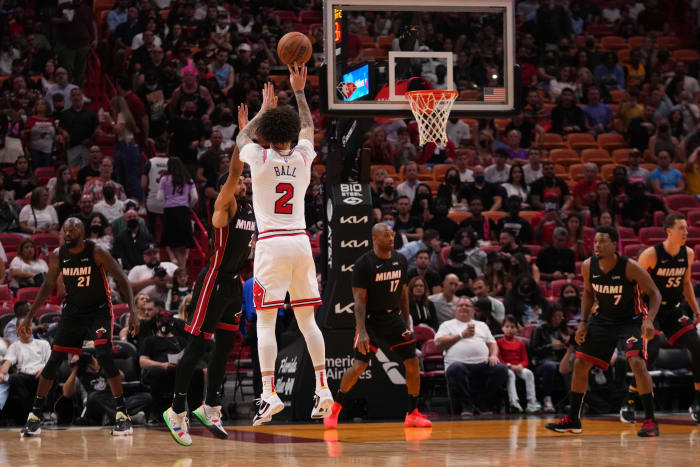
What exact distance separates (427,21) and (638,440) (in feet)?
22.4

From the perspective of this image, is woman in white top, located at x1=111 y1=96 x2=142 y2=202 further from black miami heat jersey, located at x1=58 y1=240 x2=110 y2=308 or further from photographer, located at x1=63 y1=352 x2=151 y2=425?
black miami heat jersey, located at x1=58 y1=240 x2=110 y2=308

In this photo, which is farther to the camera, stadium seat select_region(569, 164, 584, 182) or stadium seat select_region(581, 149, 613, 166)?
stadium seat select_region(581, 149, 613, 166)

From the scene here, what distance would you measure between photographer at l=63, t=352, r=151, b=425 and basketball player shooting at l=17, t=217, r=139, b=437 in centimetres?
147

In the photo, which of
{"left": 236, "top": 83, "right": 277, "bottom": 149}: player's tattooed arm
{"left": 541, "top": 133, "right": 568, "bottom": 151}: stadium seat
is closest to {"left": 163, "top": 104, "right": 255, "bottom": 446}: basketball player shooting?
{"left": 236, "top": 83, "right": 277, "bottom": 149}: player's tattooed arm

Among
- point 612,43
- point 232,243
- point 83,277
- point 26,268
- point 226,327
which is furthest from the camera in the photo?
point 612,43

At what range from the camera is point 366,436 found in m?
10.2

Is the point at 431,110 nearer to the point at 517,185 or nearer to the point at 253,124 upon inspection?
the point at 253,124

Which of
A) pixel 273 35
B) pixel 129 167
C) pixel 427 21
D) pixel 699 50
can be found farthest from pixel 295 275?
pixel 699 50

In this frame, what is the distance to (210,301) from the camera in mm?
8492

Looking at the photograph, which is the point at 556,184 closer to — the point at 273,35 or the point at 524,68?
the point at 524,68

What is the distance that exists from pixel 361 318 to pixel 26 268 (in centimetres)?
560

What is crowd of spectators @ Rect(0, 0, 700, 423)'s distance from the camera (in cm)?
1394

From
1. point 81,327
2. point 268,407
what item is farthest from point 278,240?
point 81,327

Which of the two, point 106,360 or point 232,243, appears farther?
point 106,360
